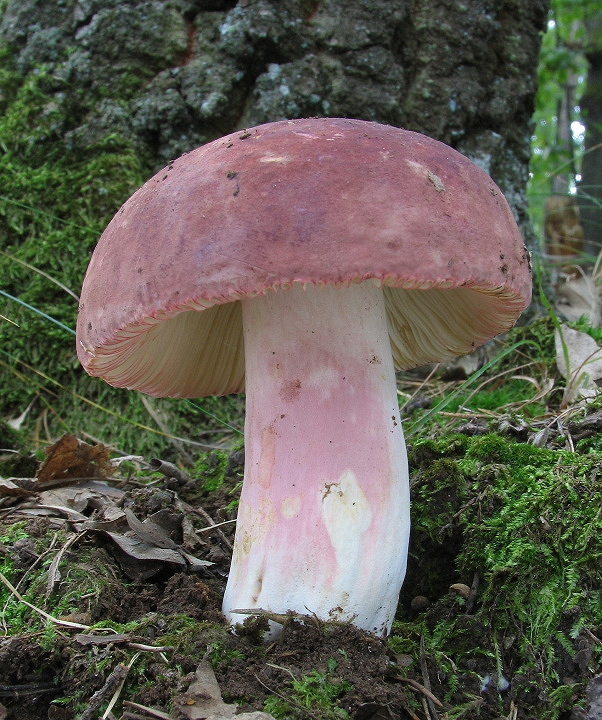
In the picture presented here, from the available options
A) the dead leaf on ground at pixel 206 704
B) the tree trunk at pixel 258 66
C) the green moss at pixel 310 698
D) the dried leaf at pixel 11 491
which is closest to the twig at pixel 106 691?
the dead leaf on ground at pixel 206 704

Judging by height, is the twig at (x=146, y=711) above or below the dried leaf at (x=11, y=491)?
above

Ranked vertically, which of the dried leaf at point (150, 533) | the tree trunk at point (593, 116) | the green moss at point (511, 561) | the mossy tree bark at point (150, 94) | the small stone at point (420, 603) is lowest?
the tree trunk at point (593, 116)

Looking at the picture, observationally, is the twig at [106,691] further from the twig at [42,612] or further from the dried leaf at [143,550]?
the dried leaf at [143,550]

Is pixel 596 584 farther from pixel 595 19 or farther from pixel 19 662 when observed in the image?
pixel 595 19

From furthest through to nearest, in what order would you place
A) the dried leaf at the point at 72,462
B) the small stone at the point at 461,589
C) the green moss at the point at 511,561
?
the dried leaf at the point at 72,462 → the small stone at the point at 461,589 → the green moss at the point at 511,561

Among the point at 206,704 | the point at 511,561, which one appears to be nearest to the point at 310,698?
the point at 206,704

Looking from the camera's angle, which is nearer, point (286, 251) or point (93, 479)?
point (286, 251)

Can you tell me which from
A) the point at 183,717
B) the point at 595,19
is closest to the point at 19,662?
the point at 183,717
